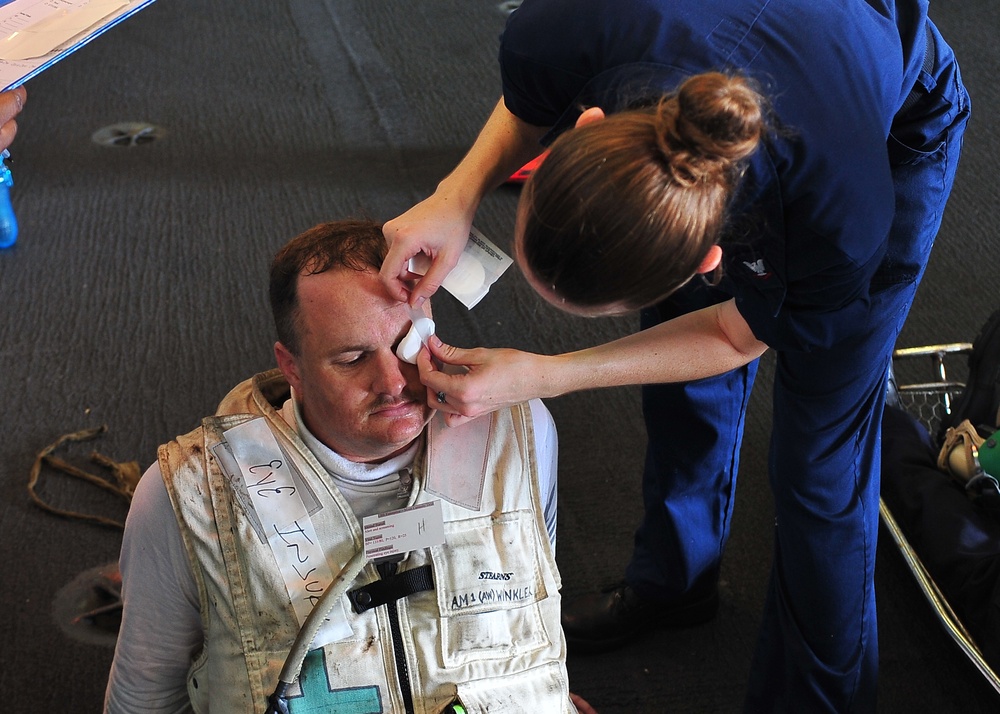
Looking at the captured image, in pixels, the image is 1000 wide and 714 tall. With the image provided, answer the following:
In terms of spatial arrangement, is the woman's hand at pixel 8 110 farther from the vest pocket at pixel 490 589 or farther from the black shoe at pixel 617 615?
the black shoe at pixel 617 615

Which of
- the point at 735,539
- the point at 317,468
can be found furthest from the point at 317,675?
the point at 735,539

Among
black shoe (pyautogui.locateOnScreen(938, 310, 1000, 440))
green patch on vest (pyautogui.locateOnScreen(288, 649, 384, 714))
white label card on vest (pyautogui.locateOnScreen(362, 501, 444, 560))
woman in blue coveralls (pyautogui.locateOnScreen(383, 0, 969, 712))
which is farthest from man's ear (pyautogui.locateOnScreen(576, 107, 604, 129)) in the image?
black shoe (pyautogui.locateOnScreen(938, 310, 1000, 440))

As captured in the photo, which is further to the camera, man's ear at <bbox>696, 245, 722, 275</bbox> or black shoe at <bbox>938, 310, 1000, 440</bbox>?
black shoe at <bbox>938, 310, 1000, 440</bbox>

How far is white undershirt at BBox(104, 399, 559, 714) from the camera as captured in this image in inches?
50.4

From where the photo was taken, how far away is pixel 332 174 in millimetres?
3543

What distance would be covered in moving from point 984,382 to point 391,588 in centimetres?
157

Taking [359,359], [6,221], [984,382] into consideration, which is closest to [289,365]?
[359,359]

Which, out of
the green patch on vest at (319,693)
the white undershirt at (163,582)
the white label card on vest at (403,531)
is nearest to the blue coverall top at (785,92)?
the white undershirt at (163,582)

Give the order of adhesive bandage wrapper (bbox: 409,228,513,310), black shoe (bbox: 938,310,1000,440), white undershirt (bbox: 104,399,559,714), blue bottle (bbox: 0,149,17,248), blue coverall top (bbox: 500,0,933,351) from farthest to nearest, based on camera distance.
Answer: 1. blue bottle (bbox: 0,149,17,248)
2. black shoe (bbox: 938,310,1000,440)
3. adhesive bandage wrapper (bbox: 409,228,513,310)
4. white undershirt (bbox: 104,399,559,714)
5. blue coverall top (bbox: 500,0,933,351)

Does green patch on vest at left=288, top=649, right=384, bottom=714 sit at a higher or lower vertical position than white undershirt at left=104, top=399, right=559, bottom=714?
lower

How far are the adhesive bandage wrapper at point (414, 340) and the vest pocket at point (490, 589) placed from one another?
10.0 inches

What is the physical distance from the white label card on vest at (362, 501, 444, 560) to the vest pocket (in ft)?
0.14

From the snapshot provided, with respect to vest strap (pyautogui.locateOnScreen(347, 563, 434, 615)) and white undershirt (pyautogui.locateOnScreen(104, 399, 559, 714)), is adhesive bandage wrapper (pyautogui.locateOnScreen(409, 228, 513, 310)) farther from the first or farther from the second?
vest strap (pyautogui.locateOnScreen(347, 563, 434, 615))

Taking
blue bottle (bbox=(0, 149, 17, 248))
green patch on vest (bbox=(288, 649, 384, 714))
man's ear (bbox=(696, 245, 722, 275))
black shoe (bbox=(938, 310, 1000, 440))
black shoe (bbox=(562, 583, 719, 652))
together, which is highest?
man's ear (bbox=(696, 245, 722, 275))
